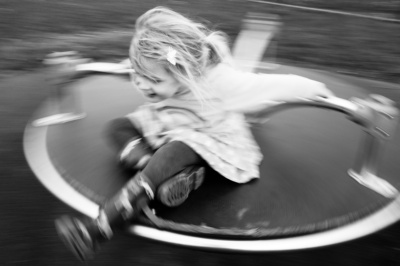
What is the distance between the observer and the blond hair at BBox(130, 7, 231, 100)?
114cm

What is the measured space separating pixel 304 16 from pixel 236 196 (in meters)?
2.48

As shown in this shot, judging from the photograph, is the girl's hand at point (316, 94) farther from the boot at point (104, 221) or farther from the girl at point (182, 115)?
the boot at point (104, 221)

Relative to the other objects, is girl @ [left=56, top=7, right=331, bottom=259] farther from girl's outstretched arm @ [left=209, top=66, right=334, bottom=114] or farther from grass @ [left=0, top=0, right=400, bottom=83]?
grass @ [left=0, top=0, right=400, bottom=83]

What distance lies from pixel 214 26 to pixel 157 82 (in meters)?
1.85

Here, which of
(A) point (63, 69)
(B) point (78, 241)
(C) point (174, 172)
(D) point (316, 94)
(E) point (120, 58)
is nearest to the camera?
(B) point (78, 241)

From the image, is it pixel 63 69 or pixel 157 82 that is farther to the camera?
pixel 63 69

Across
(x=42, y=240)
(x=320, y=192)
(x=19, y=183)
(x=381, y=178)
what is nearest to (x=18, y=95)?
(x=19, y=183)

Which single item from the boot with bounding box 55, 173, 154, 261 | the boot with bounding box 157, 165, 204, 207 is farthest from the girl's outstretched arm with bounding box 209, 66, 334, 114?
the boot with bounding box 55, 173, 154, 261

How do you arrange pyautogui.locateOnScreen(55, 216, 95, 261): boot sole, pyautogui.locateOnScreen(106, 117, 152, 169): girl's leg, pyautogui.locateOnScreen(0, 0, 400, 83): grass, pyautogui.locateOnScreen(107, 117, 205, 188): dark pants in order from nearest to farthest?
pyautogui.locateOnScreen(55, 216, 95, 261): boot sole → pyautogui.locateOnScreen(107, 117, 205, 188): dark pants → pyautogui.locateOnScreen(106, 117, 152, 169): girl's leg → pyautogui.locateOnScreen(0, 0, 400, 83): grass

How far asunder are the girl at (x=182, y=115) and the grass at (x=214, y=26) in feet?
4.20

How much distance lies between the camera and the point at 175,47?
115 cm

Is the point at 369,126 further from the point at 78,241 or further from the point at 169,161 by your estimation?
the point at 78,241

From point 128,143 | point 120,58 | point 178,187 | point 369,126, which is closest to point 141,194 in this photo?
point 178,187

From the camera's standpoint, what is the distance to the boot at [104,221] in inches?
39.3
